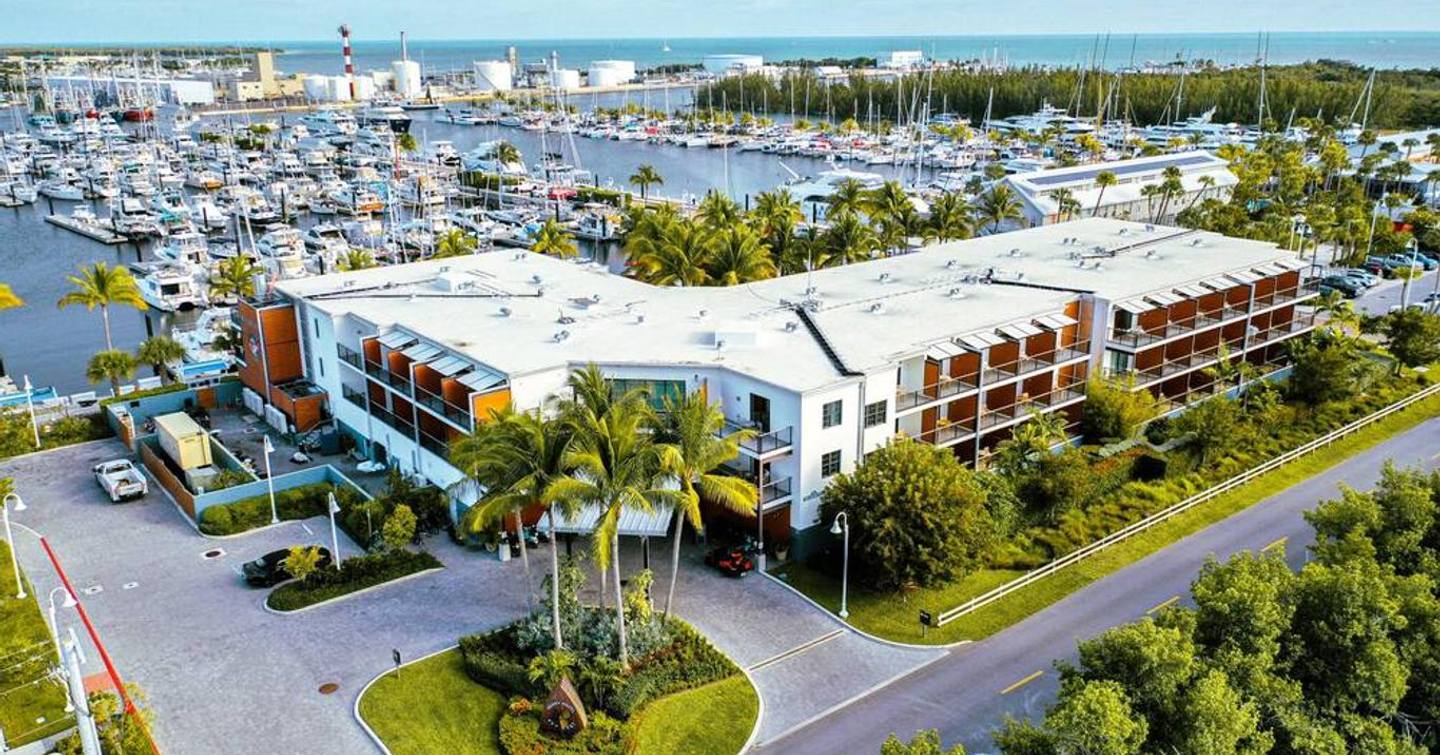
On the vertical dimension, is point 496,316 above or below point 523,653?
above

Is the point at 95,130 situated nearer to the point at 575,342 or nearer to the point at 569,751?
the point at 575,342

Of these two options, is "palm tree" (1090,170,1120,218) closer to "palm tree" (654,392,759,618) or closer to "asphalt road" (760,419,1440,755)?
"asphalt road" (760,419,1440,755)

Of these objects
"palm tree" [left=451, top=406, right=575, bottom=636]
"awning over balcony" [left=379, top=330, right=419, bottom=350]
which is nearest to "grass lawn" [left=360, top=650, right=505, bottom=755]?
"palm tree" [left=451, top=406, right=575, bottom=636]

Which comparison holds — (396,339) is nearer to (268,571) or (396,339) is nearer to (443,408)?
(443,408)

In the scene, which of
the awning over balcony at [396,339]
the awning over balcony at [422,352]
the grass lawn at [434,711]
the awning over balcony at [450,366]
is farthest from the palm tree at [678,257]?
the grass lawn at [434,711]

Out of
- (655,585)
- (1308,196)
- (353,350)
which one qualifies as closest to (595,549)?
(655,585)
